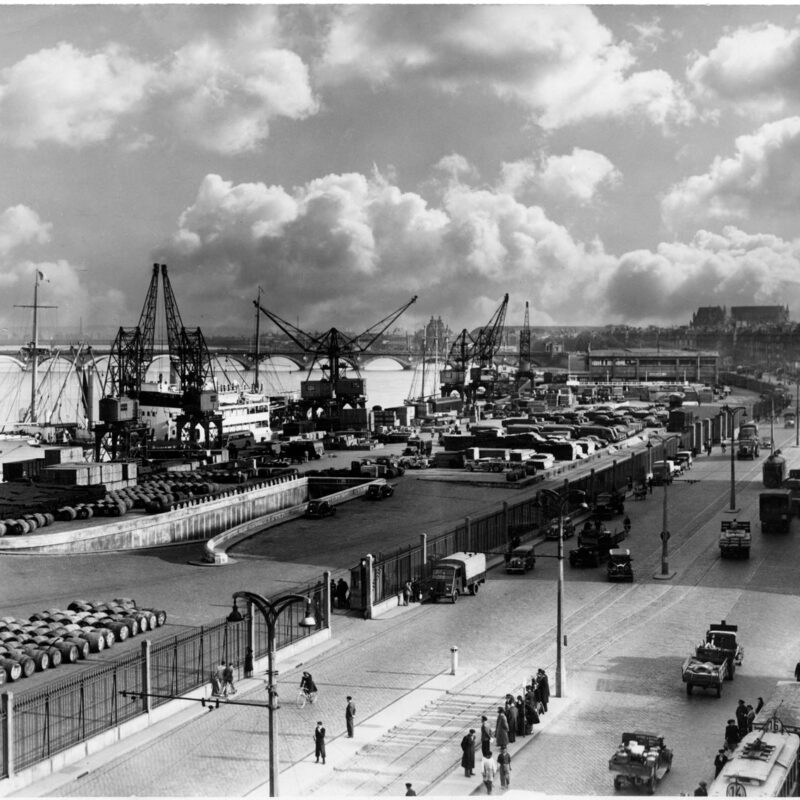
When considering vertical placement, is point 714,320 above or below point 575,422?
above

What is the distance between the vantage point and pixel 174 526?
4338 centimetres

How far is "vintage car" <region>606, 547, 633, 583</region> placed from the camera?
32625 mm

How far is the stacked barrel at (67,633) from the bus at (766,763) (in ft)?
44.6

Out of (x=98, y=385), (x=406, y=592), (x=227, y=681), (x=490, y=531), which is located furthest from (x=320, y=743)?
(x=98, y=385)

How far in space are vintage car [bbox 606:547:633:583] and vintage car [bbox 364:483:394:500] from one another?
1607 centimetres

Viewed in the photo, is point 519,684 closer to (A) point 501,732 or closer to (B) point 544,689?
(B) point 544,689

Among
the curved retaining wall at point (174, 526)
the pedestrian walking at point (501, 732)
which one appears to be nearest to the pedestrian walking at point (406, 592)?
the pedestrian walking at point (501, 732)

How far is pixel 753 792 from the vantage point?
1477 centimetres

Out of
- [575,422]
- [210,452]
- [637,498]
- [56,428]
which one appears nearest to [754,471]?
[637,498]

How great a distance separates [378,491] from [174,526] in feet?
30.1

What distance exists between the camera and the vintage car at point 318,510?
42.8m

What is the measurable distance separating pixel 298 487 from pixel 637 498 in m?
16.6

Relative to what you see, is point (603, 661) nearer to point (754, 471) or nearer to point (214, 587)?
point (214, 587)

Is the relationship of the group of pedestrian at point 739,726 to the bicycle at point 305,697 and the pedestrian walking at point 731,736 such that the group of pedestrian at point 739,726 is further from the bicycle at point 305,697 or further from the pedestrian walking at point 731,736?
the bicycle at point 305,697
